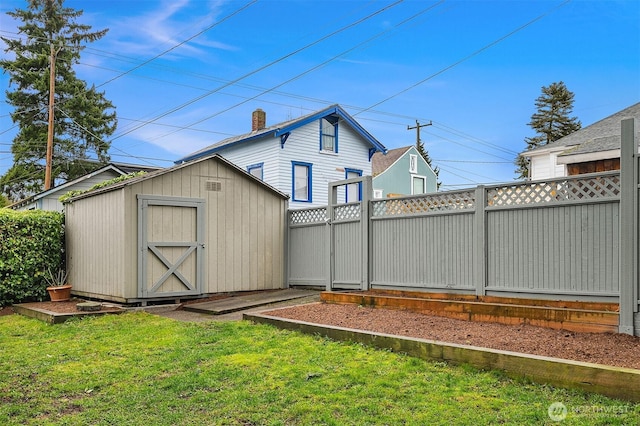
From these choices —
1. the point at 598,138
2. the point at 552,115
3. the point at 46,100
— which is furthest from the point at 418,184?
the point at 46,100

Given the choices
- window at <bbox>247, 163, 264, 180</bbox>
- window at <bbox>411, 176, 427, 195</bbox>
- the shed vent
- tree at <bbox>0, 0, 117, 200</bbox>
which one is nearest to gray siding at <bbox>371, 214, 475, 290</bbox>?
the shed vent

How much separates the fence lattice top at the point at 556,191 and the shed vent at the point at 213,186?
5981 millimetres

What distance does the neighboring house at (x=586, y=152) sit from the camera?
12.7 m

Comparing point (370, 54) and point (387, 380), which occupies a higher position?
point (370, 54)

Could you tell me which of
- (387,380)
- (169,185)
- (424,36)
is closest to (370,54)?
(424,36)

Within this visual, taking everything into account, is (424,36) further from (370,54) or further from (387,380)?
A: (387,380)

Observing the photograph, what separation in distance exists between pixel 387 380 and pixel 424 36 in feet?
52.4

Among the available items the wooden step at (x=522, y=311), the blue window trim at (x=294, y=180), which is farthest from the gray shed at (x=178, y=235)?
the blue window trim at (x=294, y=180)

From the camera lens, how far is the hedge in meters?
10.9

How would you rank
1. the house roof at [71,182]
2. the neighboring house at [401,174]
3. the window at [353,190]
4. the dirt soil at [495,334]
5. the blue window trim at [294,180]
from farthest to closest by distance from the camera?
the neighboring house at [401,174]
the window at [353,190]
the house roof at [71,182]
the blue window trim at [294,180]
the dirt soil at [495,334]

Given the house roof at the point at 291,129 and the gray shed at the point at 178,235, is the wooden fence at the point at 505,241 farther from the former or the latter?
the house roof at the point at 291,129

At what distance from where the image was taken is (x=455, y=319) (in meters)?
6.73

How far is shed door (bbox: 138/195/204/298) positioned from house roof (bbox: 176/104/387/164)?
8272mm

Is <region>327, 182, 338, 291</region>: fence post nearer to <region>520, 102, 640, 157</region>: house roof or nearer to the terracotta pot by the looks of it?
the terracotta pot
